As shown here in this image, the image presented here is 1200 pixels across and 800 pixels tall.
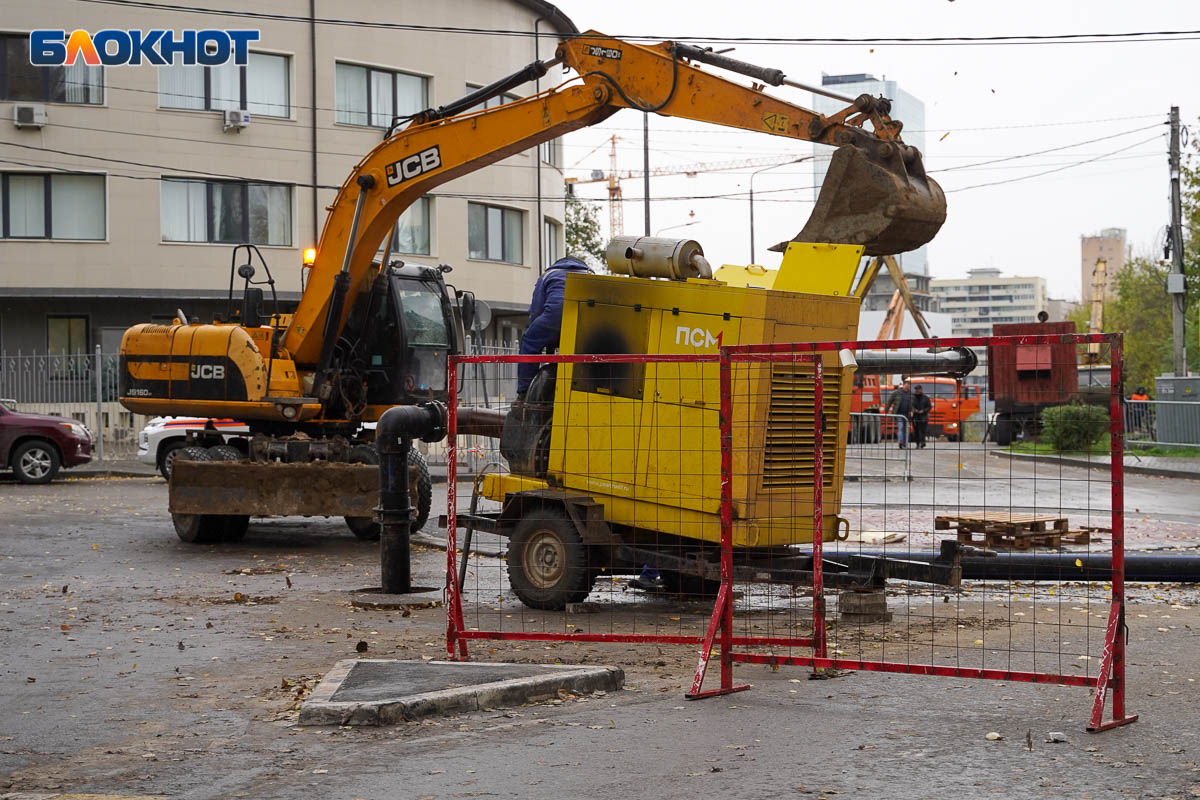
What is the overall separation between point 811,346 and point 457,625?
2.73 m

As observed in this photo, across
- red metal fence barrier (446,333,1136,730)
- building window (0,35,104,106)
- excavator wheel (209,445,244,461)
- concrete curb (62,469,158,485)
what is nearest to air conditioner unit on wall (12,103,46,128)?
building window (0,35,104,106)

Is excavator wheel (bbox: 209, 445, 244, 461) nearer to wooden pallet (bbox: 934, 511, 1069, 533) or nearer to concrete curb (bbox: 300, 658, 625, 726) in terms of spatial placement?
wooden pallet (bbox: 934, 511, 1069, 533)

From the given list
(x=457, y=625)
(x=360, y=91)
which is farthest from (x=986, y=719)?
(x=360, y=91)

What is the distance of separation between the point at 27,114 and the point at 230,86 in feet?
16.4

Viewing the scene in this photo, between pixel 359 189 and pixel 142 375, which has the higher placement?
pixel 359 189

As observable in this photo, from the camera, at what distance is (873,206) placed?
1045 cm

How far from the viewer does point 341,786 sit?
564 cm

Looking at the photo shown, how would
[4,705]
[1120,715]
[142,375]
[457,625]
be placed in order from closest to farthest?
[1120,715] → [4,705] → [457,625] → [142,375]

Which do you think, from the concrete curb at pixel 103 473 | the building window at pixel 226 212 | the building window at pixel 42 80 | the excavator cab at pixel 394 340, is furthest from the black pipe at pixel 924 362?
the building window at pixel 42 80

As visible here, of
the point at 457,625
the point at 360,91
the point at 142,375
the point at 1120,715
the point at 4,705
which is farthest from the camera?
the point at 360,91

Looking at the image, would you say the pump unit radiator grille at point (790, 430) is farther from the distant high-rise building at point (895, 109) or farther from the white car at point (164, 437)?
the distant high-rise building at point (895, 109)

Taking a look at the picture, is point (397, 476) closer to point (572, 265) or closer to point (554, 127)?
point (572, 265)

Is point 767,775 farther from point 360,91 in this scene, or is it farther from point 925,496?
point 360,91

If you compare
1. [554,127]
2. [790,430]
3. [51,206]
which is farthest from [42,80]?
[790,430]
